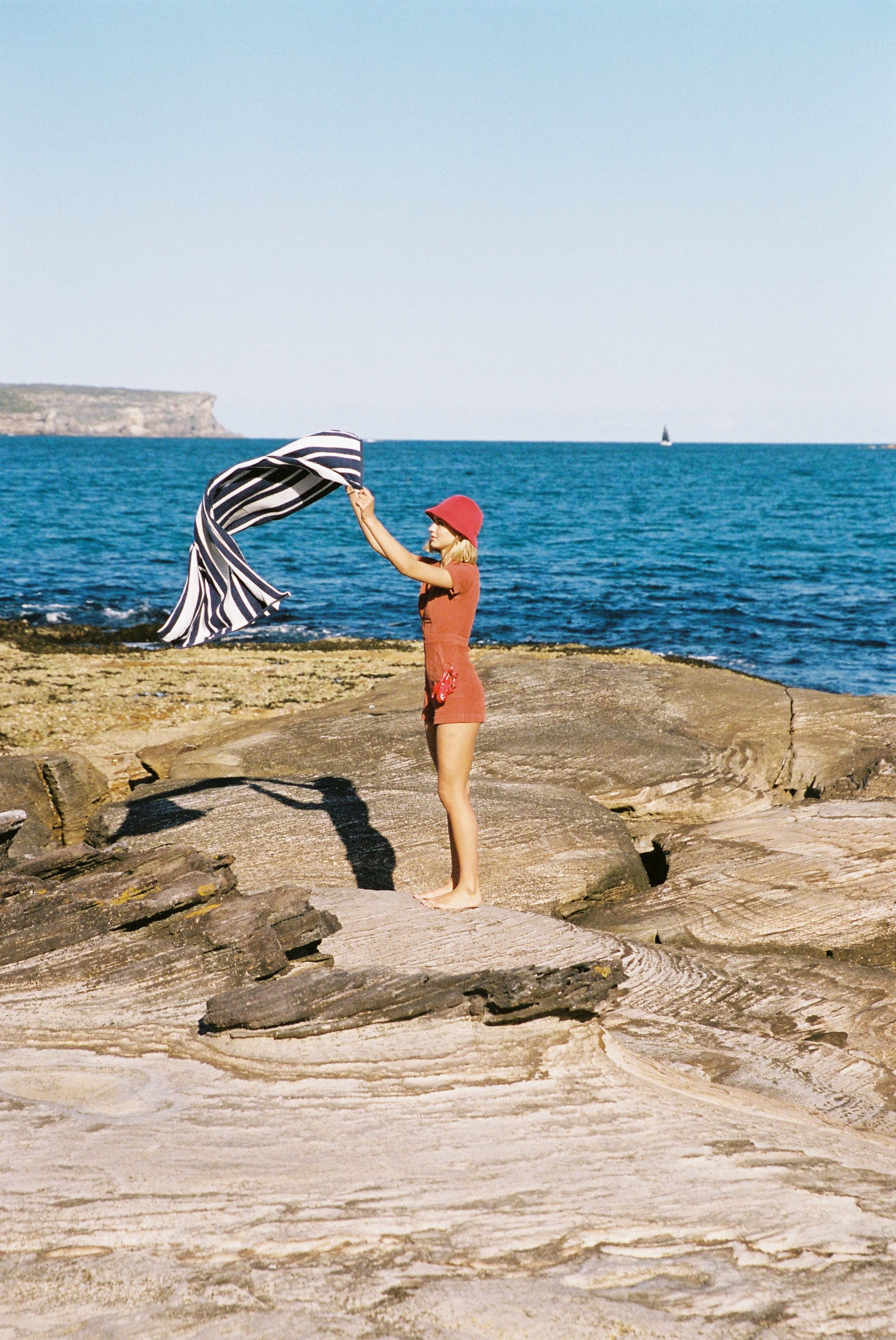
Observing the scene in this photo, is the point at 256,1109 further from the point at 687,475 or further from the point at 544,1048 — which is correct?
the point at 687,475

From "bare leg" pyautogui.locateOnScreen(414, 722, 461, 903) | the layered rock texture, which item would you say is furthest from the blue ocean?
"bare leg" pyautogui.locateOnScreen(414, 722, 461, 903)

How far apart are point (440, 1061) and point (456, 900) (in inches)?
80.6

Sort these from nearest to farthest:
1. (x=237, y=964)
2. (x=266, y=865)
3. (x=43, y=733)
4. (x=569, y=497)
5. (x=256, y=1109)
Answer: (x=256, y=1109) → (x=237, y=964) → (x=266, y=865) → (x=43, y=733) → (x=569, y=497)

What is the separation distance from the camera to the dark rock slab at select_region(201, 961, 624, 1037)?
4602 mm

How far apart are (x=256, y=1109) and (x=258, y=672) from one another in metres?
12.1

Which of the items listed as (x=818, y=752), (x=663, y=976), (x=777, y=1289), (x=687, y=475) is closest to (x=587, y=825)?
(x=663, y=976)

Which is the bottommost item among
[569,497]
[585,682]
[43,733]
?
[43,733]

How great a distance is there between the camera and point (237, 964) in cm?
505

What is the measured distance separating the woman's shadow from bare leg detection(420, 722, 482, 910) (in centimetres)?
99

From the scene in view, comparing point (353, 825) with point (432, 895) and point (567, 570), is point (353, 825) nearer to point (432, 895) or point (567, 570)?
point (432, 895)

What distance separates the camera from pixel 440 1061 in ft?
14.7

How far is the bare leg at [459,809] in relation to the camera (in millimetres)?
6379

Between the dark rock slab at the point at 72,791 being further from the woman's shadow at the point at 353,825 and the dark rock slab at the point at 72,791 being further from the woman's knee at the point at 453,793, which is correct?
the woman's knee at the point at 453,793

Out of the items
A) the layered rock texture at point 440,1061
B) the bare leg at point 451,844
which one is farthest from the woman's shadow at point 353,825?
the bare leg at point 451,844
